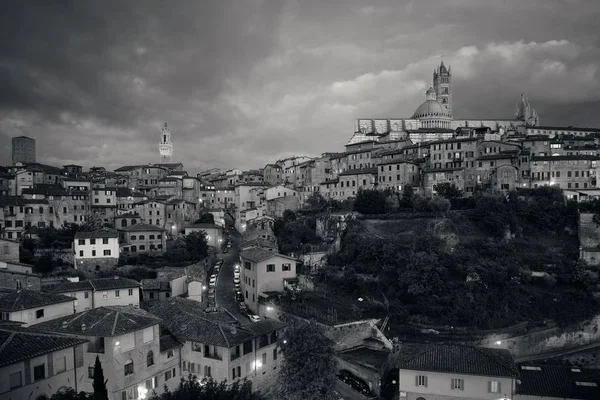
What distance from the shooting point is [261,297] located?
36.3 meters

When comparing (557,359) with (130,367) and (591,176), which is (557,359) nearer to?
(591,176)

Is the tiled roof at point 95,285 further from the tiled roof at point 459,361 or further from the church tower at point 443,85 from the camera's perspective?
the church tower at point 443,85

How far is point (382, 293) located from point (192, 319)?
1736 centimetres

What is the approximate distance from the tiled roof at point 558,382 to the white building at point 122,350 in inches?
737

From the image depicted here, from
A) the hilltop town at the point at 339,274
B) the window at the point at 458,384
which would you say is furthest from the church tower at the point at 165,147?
the window at the point at 458,384

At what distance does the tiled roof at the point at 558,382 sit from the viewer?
74.3 ft

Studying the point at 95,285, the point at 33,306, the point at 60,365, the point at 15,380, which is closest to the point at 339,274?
the point at 95,285

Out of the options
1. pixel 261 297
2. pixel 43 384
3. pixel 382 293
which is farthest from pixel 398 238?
pixel 43 384

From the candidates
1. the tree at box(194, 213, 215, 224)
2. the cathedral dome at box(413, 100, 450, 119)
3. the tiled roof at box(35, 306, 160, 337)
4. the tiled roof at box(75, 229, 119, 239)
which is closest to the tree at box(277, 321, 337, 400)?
the tiled roof at box(35, 306, 160, 337)

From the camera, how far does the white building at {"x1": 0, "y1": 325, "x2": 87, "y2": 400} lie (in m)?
16.6

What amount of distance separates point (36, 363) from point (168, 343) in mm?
7564

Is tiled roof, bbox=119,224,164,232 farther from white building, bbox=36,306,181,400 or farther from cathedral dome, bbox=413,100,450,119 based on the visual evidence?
cathedral dome, bbox=413,100,450,119

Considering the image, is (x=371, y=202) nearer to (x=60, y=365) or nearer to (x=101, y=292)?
(x=101, y=292)

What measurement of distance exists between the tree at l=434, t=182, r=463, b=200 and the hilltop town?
22 cm
